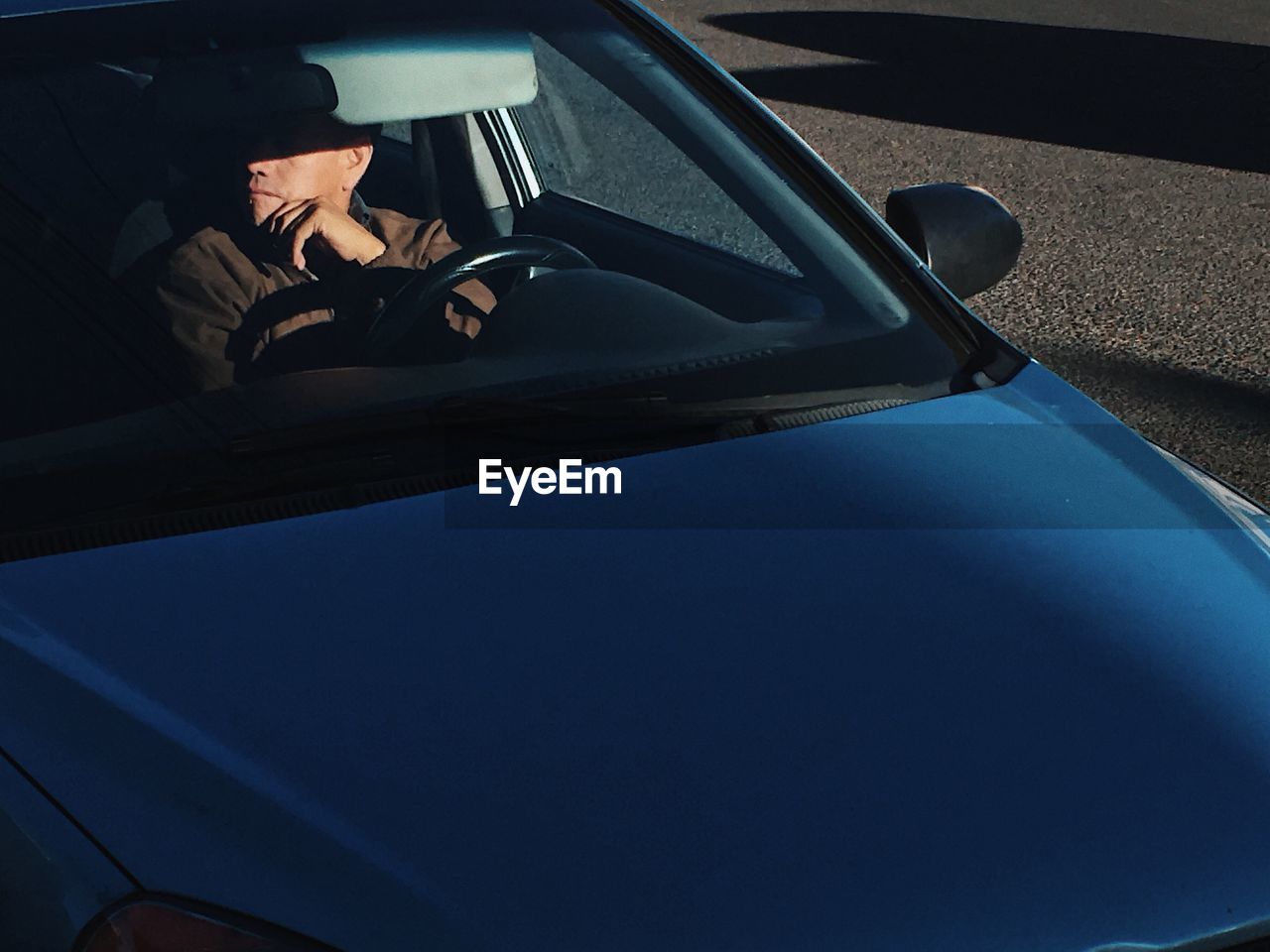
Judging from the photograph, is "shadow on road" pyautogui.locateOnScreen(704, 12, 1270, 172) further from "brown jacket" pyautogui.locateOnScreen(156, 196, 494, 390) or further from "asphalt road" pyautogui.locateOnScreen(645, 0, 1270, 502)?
"brown jacket" pyautogui.locateOnScreen(156, 196, 494, 390)

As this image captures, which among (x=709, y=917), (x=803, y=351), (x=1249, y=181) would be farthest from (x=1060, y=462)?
(x=1249, y=181)

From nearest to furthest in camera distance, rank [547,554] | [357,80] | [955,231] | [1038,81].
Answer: [547,554], [357,80], [955,231], [1038,81]

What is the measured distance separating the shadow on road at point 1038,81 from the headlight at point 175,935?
23.6ft

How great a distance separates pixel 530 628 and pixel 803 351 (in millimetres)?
723

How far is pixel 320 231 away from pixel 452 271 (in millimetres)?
191

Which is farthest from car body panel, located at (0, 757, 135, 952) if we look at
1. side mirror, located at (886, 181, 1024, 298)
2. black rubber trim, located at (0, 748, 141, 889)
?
side mirror, located at (886, 181, 1024, 298)

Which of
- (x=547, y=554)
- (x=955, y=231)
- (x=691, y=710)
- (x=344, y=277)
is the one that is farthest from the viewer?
(x=955, y=231)

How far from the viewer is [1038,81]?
9.62 meters

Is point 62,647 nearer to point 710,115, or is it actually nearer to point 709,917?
point 709,917

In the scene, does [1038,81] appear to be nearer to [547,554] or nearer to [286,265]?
[286,265]

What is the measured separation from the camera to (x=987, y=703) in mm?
1739
